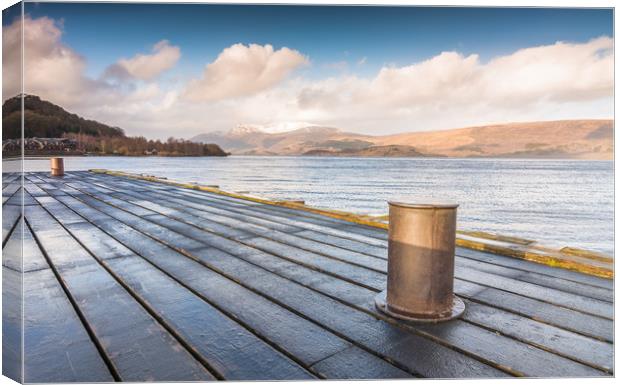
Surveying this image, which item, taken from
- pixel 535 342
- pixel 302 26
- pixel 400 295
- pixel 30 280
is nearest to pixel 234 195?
pixel 302 26

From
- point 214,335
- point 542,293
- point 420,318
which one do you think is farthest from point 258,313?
point 542,293

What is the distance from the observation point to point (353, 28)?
4.95 m

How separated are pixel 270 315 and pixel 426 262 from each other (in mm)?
1036

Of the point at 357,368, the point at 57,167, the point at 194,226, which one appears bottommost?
the point at 357,368

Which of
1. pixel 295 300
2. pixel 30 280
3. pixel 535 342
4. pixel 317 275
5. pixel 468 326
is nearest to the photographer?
pixel 535 342

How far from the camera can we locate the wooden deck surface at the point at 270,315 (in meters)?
1.77

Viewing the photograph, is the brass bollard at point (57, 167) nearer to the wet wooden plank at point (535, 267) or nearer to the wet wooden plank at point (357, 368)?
the wet wooden plank at point (535, 267)

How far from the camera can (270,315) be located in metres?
2.29

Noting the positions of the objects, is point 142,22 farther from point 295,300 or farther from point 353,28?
point 295,300

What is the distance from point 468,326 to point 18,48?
3.30 metres

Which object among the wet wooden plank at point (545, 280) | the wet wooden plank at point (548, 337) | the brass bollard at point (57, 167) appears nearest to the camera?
the wet wooden plank at point (548, 337)

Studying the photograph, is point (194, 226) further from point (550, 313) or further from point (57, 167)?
point (57, 167)

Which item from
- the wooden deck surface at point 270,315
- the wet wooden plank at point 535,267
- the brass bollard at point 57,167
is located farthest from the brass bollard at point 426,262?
the brass bollard at point 57,167

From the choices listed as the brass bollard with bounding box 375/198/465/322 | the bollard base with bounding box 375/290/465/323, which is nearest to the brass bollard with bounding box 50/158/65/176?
the bollard base with bounding box 375/290/465/323
